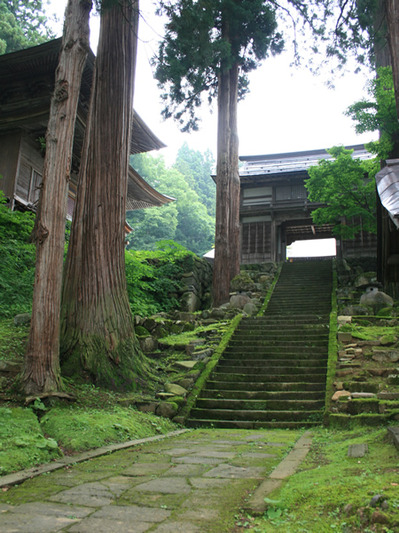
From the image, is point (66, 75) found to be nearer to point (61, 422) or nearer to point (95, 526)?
point (61, 422)

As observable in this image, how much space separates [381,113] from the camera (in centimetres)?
1185

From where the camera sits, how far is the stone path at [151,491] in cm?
240

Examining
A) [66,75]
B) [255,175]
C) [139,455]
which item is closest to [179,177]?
[255,175]

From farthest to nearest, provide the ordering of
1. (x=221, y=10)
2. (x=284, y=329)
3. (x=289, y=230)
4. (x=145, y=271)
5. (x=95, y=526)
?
(x=289, y=230) → (x=221, y=10) → (x=145, y=271) → (x=284, y=329) → (x=95, y=526)

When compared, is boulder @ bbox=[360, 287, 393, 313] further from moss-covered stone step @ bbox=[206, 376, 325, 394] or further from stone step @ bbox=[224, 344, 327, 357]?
moss-covered stone step @ bbox=[206, 376, 325, 394]

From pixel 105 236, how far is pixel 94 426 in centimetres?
350

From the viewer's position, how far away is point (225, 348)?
30.4 ft

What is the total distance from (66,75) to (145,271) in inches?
309

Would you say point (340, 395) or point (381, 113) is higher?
point (381, 113)

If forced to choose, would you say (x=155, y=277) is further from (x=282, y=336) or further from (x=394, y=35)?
(x=394, y=35)

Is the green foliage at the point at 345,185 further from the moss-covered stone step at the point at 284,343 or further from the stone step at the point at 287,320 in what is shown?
the moss-covered stone step at the point at 284,343

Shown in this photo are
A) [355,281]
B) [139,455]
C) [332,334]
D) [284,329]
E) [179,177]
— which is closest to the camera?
[139,455]

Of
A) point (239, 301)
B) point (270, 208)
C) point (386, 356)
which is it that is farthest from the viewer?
point (270, 208)

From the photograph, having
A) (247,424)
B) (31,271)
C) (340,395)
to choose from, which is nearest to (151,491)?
(247,424)
